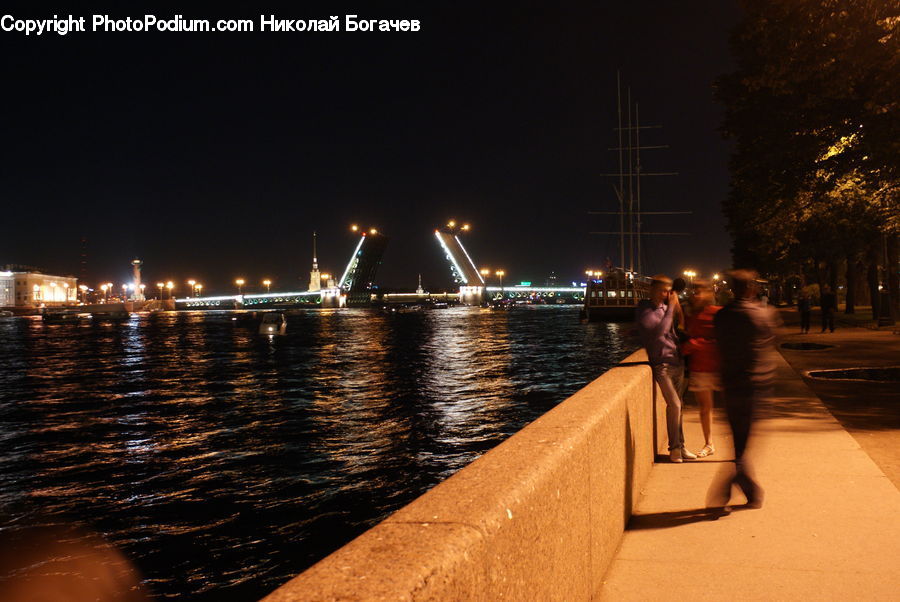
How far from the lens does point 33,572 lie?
9172 millimetres

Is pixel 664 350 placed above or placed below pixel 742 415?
above

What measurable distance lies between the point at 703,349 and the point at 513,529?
4.72 m

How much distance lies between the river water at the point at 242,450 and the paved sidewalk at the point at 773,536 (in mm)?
4509

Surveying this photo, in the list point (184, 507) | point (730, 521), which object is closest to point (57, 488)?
point (184, 507)

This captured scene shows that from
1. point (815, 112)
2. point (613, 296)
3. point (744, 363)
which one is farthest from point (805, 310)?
point (613, 296)

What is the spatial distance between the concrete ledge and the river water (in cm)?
490

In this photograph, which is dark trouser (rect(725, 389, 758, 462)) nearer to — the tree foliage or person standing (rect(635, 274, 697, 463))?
person standing (rect(635, 274, 697, 463))

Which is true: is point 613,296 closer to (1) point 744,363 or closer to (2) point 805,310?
(2) point 805,310

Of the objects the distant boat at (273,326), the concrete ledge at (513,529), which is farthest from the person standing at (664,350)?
the distant boat at (273,326)

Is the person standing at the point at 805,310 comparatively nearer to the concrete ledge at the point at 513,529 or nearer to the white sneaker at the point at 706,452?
the white sneaker at the point at 706,452

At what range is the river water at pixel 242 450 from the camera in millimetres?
9913

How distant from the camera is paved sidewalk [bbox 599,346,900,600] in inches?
173

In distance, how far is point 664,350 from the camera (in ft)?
24.8

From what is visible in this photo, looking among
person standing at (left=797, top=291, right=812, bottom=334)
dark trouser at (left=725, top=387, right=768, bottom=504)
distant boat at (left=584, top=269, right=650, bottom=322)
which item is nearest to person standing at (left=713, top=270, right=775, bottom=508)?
dark trouser at (left=725, top=387, right=768, bottom=504)
